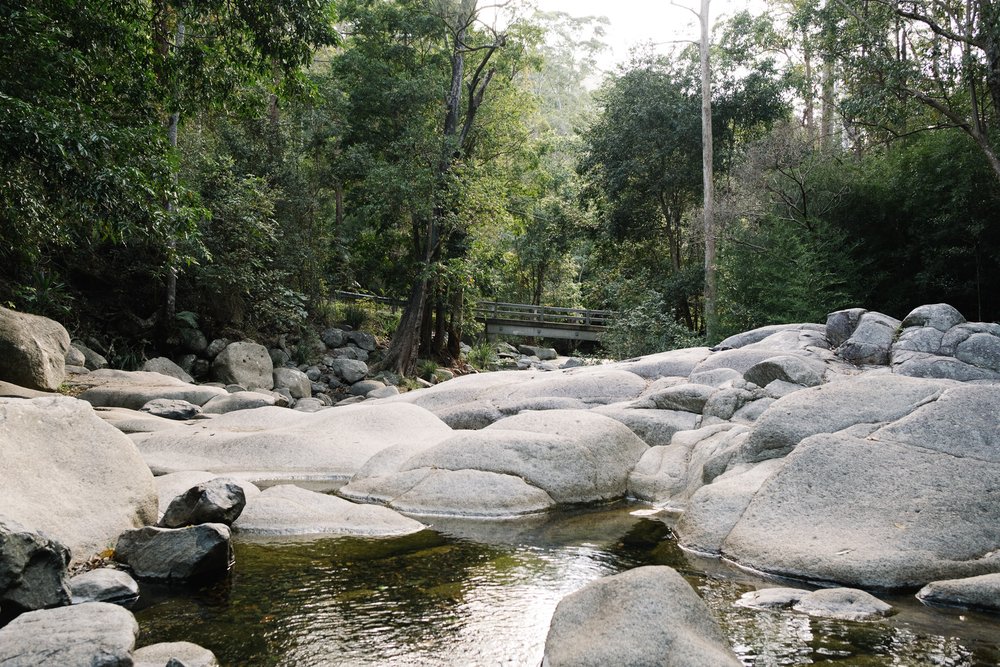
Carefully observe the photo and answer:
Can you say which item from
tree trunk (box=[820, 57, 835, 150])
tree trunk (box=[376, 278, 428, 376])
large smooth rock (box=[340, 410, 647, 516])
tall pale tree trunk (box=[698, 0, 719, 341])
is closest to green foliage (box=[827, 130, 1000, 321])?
tree trunk (box=[820, 57, 835, 150])

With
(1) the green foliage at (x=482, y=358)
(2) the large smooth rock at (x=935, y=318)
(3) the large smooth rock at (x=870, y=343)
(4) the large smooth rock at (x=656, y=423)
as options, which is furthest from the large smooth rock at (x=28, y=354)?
(1) the green foliage at (x=482, y=358)

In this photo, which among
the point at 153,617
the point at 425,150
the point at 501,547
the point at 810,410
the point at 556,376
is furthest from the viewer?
the point at 425,150

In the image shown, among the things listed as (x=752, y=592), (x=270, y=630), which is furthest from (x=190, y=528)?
(x=752, y=592)

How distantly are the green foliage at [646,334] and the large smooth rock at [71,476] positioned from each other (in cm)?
1739

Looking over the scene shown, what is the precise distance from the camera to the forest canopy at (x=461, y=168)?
11086 mm

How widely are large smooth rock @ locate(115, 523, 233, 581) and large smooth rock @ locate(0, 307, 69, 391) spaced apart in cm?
769

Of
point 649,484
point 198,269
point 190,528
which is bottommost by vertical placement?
point 649,484

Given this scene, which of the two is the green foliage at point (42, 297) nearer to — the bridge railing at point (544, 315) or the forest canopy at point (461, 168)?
the forest canopy at point (461, 168)

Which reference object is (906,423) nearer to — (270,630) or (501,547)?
(501,547)

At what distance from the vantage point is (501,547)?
21.7 ft

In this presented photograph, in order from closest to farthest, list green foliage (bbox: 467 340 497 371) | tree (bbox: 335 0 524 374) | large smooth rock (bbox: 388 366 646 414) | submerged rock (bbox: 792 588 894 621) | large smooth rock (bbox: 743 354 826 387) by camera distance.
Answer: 1. submerged rock (bbox: 792 588 894 621)
2. large smooth rock (bbox: 743 354 826 387)
3. large smooth rock (bbox: 388 366 646 414)
4. tree (bbox: 335 0 524 374)
5. green foliage (bbox: 467 340 497 371)

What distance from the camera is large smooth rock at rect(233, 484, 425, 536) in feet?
22.5

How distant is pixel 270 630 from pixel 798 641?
328cm

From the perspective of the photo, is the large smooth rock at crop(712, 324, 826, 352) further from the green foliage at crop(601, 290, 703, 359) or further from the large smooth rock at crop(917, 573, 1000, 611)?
the large smooth rock at crop(917, 573, 1000, 611)
